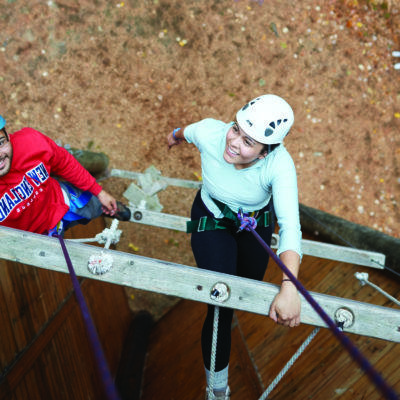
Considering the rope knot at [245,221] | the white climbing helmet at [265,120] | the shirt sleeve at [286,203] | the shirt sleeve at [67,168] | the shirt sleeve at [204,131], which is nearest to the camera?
the shirt sleeve at [286,203]

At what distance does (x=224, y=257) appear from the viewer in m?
2.09

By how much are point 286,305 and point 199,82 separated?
411 centimetres

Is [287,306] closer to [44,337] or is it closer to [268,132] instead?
[268,132]

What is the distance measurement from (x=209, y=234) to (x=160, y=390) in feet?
6.64

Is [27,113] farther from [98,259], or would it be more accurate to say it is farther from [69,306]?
[98,259]

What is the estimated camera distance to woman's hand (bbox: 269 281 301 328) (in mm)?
1317

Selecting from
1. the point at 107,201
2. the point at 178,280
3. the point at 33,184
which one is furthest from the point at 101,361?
the point at 107,201

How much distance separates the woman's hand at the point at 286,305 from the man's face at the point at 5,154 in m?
1.67

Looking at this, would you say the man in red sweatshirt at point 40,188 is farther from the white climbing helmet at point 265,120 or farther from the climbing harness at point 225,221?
the white climbing helmet at point 265,120

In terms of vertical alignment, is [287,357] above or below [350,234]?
below

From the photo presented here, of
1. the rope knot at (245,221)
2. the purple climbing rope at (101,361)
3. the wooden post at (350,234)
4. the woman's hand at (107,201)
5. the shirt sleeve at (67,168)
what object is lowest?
the wooden post at (350,234)

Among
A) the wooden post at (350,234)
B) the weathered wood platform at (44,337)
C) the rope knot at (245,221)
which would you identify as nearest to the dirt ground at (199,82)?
the wooden post at (350,234)

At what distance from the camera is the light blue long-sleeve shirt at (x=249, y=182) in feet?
6.02

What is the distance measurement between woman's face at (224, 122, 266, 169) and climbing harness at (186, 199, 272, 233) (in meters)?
0.34
